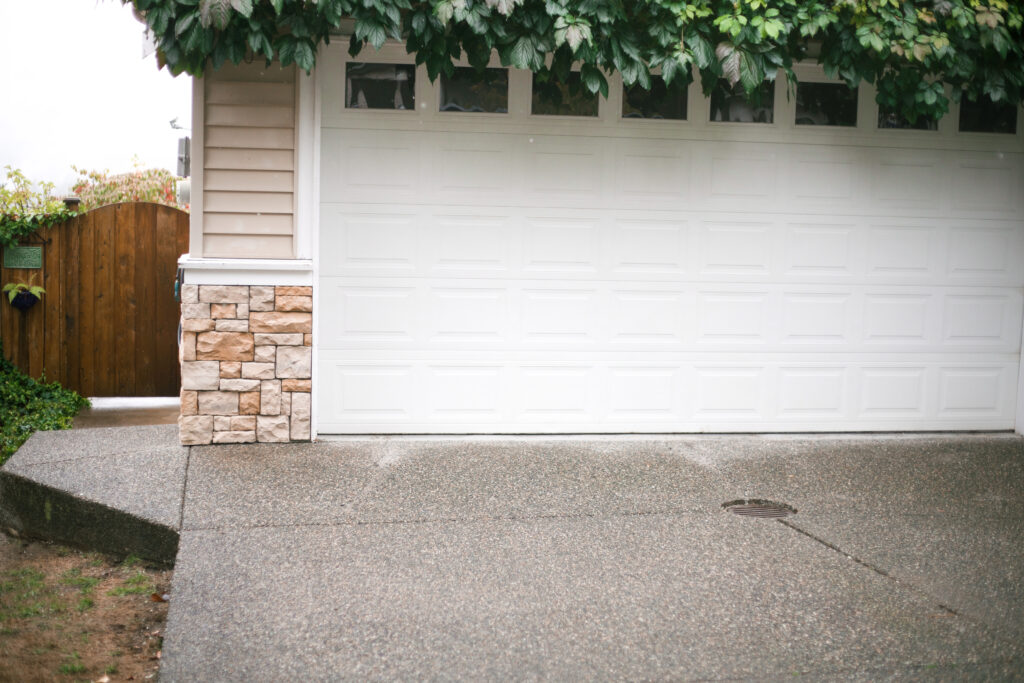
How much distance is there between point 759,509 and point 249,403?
2924 millimetres

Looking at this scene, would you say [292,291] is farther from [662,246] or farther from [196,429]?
[662,246]

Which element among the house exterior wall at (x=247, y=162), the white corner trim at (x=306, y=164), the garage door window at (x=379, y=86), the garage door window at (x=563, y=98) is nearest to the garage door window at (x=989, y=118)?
the garage door window at (x=563, y=98)

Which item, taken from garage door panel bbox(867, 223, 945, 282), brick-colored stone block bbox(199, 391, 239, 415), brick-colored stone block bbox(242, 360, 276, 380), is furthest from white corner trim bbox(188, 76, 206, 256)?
garage door panel bbox(867, 223, 945, 282)

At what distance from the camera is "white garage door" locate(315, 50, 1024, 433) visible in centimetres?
571

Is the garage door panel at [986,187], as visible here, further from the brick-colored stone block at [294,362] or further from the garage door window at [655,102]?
the brick-colored stone block at [294,362]

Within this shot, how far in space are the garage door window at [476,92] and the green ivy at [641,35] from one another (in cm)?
26

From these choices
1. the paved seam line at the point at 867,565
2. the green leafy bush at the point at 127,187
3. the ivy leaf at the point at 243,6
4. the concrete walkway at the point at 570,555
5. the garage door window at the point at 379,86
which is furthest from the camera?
the green leafy bush at the point at 127,187

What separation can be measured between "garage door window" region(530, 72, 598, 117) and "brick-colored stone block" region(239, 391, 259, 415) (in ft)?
7.77

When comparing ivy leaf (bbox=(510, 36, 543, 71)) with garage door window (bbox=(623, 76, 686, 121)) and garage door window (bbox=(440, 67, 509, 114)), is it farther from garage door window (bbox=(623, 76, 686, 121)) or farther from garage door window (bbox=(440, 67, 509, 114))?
garage door window (bbox=(623, 76, 686, 121))

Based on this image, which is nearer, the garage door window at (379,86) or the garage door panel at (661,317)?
the garage door window at (379,86)

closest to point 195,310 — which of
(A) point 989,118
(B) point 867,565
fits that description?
(B) point 867,565

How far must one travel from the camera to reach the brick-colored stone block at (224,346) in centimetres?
543

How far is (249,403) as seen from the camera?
217 inches

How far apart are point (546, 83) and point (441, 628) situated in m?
3.61
